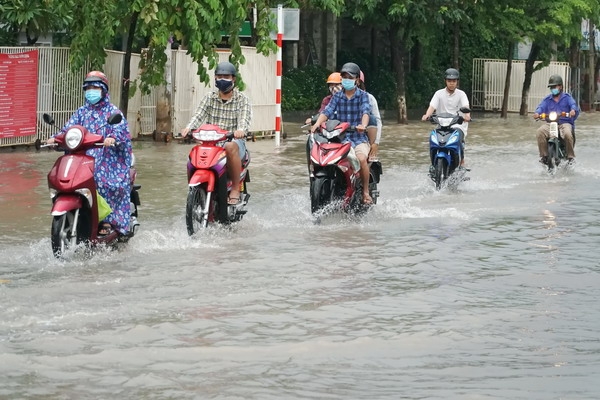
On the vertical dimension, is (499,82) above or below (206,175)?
above

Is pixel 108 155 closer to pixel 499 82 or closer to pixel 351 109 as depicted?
pixel 351 109

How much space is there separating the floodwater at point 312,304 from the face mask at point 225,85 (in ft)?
4.46

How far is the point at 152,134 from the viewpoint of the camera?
2511cm

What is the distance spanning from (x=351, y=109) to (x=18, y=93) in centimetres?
919

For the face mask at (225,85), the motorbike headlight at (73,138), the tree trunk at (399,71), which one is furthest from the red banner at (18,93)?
the tree trunk at (399,71)

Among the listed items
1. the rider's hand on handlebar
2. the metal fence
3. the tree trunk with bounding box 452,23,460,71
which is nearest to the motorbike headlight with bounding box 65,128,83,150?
the rider's hand on handlebar

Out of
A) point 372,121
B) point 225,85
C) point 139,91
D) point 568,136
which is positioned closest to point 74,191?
point 225,85

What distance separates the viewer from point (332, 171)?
13656 mm

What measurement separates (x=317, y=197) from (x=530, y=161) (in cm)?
978

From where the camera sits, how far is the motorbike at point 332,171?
13.4 metres

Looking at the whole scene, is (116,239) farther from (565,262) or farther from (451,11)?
(451,11)

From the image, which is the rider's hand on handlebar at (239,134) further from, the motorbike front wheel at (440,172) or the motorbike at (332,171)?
the motorbike front wheel at (440,172)

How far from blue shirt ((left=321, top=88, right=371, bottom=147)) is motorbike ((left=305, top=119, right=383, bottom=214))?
263 mm

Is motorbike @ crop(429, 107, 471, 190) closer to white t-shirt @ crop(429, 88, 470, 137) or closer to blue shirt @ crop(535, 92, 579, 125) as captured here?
white t-shirt @ crop(429, 88, 470, 137)
